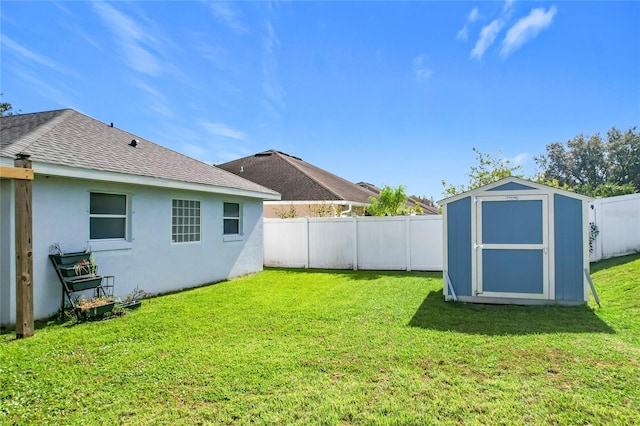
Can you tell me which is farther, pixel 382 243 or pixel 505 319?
pixel 382 243

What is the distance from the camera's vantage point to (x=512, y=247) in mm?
6727

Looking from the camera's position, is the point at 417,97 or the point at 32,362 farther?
the point at 417,97

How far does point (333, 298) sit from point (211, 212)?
15.3 feet

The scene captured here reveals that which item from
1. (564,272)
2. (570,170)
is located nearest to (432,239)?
(564,272)

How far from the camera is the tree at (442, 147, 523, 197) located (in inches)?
611

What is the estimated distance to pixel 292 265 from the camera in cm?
1259

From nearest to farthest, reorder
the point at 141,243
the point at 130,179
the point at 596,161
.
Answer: the point at 130,179 → the point at 141,243 → the point at 596,161

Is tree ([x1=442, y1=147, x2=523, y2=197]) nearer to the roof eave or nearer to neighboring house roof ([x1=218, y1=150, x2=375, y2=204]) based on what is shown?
neighboring house roof ([x1=218, y1=150, x2=375, y2=204])

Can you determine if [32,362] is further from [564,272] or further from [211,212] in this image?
[564,272]

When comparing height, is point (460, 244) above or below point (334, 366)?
above

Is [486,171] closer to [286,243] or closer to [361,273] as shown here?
[361,273]

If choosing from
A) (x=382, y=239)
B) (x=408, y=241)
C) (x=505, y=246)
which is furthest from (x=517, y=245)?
(x=382, y=239)

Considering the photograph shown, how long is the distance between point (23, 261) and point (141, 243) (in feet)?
8.88

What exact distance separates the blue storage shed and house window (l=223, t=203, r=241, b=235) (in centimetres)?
667
